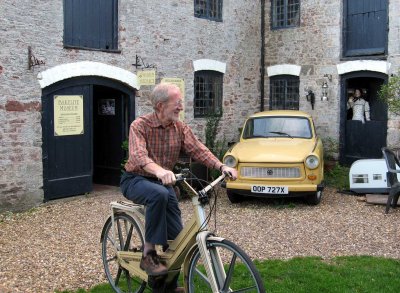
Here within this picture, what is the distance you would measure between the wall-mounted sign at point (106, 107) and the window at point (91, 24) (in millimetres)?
1297

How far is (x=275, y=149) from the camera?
920 cm

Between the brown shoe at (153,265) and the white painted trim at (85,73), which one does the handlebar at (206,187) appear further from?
the white painted trim at (85,73)

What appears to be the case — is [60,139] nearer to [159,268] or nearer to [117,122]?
[117,122]

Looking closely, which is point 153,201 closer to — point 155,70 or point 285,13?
point 155,70

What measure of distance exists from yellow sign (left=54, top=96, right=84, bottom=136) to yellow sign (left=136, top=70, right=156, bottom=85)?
149 cm

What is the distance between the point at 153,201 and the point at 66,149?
622cm

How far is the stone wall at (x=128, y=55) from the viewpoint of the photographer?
8836mm

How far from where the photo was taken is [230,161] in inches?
357

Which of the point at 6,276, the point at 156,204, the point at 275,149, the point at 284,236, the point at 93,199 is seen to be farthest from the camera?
the point at 93,199

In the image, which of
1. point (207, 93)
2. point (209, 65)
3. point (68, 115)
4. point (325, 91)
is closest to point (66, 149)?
point (68, 115)

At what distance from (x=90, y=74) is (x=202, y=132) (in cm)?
362

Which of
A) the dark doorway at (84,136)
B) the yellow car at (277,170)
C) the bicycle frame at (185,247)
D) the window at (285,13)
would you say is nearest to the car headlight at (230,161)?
the yellow car at (277,170)

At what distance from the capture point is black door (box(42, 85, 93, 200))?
31.0ft

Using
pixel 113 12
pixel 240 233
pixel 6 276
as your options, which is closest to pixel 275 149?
pixel 240 233
